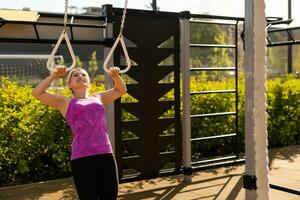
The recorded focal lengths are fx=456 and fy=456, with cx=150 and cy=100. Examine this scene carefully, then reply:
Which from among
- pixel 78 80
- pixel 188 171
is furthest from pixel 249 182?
pixel 78 80

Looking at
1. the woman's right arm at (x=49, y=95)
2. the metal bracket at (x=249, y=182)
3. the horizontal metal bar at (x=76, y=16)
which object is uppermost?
the horizontal metal bar at (x=76, y=16)

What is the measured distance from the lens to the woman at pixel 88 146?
3129 millimetres

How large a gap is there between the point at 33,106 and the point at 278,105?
4.65 m

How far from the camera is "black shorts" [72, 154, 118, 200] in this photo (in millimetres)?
3123

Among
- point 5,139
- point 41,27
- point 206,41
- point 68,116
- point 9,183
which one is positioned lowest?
point 9,183

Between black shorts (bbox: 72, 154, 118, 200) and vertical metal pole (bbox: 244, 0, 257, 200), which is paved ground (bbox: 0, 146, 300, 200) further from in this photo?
black shorts (bbox: 72, 154, 118, 200)

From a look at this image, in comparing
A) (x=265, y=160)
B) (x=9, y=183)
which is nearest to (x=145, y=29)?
(x=9, y=183)

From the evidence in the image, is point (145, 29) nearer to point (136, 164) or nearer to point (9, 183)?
point (136, 164)

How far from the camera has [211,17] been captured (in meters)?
6.03

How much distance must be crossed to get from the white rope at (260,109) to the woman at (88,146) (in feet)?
3.98

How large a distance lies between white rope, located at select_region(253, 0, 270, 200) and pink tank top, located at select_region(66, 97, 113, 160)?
1237mm

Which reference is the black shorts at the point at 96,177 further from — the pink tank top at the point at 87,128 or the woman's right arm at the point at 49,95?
the woman's right arm at the point at 49,95

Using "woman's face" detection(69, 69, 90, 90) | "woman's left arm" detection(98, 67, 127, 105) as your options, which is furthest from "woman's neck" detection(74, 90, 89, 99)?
"woman's left arm" detection(98, 67, 127, 105)

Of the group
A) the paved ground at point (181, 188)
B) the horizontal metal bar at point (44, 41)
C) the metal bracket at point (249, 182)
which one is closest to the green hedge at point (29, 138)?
the paved ground at point (181, 188)
